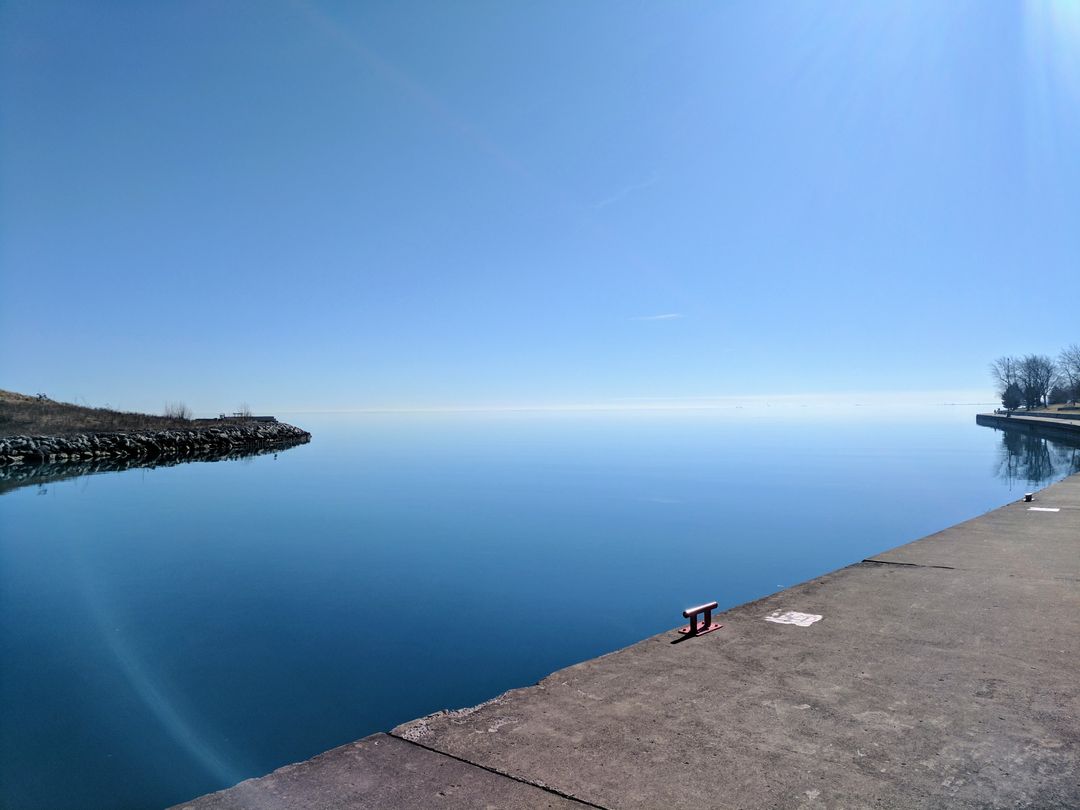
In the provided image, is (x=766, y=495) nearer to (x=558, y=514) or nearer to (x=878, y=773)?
(x=558, y=514)

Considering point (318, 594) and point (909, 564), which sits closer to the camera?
point (909, 564)

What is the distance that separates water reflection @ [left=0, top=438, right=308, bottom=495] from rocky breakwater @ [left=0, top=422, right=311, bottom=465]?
3.32ft

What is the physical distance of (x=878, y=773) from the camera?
3.36 m

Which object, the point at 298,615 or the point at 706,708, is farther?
the point at 298,615

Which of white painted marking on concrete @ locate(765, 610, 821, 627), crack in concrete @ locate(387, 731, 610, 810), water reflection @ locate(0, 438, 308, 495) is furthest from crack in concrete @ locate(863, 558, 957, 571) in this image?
water reflection @ locate(0, 438, 308, 495)

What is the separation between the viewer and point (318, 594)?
10.5 meters

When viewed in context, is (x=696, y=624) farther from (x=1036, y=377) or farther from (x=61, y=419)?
(x=1036, y=377)

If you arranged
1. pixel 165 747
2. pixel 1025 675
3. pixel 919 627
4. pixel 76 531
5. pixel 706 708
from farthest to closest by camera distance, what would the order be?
1. pixel 76 531
2. pixel 919 627
3. pixel 165 747
4. pixel 1025 675
5. pixel 706 708

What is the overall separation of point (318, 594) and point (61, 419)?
47.5 m

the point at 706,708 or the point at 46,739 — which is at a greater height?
the point at 706,708

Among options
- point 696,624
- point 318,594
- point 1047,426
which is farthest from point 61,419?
point 1047,426

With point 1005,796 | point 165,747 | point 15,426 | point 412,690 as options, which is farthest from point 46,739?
point 15,426

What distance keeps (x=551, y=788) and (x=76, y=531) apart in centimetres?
1773

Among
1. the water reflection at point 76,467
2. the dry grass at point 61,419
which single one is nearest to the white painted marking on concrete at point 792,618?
the water reflection at point 76,467
